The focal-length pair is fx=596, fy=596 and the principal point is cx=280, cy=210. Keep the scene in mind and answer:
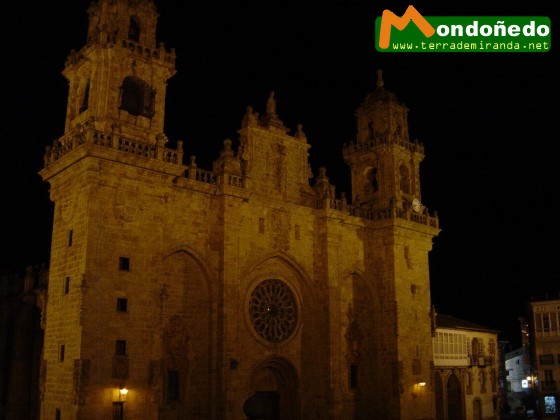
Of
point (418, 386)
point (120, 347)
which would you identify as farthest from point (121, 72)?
point (418, 386)

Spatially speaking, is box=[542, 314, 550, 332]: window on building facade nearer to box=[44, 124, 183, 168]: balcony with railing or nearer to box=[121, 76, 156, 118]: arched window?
box=[44, 124, 183, 168]: balcony with railing

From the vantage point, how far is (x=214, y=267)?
27531 millimetres

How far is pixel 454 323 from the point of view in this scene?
45188mm

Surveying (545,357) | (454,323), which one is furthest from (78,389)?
(545,357)

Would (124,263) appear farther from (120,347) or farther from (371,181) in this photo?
(371,181)

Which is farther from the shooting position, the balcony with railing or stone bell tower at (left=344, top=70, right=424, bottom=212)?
stone bell tower at (left=344, top=70, right=424, bottom=212)

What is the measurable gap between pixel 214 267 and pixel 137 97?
8369mm

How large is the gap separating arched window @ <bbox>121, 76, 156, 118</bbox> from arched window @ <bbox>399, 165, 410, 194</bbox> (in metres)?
18.1

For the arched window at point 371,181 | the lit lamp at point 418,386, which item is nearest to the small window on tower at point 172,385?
the lit lamp at point 418,386

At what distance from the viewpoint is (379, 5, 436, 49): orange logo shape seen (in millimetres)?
22025

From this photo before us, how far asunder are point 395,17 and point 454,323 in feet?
94.4

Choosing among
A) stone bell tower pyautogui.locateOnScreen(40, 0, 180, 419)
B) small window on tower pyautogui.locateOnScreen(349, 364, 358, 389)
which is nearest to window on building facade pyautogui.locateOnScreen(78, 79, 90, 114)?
stone bell tower pyautogui.locateOnScreen(40, 0, 180, 419)

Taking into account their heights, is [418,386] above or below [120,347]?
below

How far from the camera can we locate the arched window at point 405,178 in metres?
38.2
